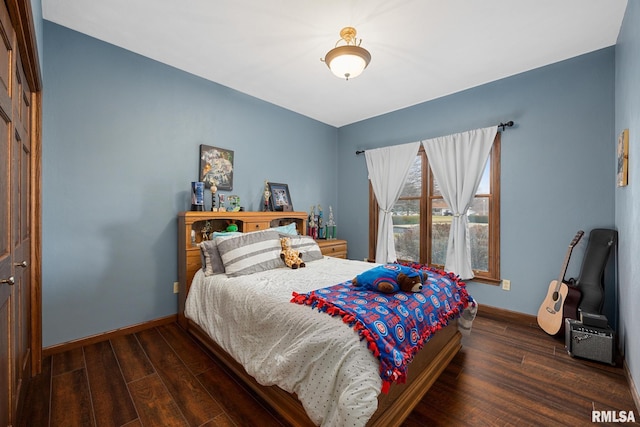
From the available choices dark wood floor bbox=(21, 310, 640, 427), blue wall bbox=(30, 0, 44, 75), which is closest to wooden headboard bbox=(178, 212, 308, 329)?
dark wood floor bbox=(21, 310, 640, 427)

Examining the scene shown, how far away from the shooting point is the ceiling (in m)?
2.02

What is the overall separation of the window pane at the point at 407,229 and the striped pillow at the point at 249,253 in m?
2.03

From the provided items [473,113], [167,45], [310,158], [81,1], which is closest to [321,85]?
[310,158]

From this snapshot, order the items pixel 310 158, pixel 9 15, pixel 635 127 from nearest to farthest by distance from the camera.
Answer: pixel 9 15
pixel 635 127
pixel 310 158

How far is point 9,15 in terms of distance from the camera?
121 centimetres

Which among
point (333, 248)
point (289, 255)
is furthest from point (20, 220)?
point (333, 248)

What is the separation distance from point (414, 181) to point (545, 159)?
1445mm

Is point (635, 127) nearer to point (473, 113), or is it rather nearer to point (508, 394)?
point (473, 113)

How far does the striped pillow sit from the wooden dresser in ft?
3.90

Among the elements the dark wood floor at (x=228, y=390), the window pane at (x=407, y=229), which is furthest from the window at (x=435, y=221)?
the dark wood floor at (x=228, y=390)

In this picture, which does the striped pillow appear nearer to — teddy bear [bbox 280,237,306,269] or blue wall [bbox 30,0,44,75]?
teddy bear [bbox 280,237,306,269]

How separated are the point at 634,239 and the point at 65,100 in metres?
4.34

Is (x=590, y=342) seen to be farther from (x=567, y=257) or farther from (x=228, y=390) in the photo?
(x=228, y=390)

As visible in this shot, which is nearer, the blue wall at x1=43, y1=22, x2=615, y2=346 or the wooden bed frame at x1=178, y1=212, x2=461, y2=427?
the wooden bed frame at x1=178, y1=212, x2=461, y2=427
